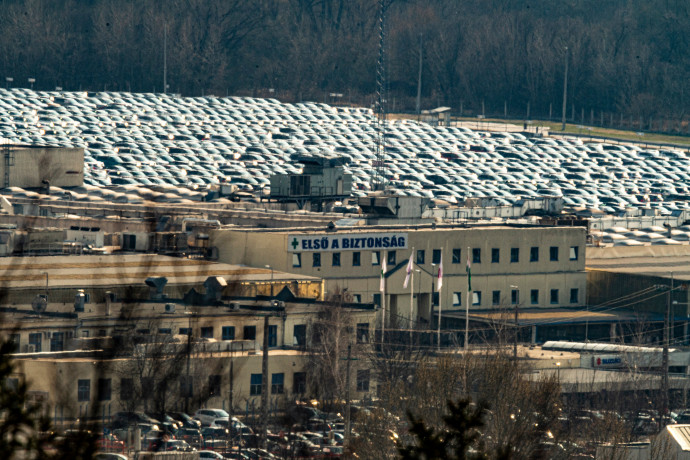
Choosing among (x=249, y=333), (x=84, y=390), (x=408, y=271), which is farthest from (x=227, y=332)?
(x=408, y=271)

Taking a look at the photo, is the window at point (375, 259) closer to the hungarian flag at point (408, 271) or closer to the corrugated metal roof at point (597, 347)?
the hungarian flag at point (408, 271)

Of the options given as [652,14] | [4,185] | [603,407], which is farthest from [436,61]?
[603,407]

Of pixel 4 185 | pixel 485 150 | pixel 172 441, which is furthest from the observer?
pixel 485 150

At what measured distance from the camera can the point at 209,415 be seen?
2403 centimetres

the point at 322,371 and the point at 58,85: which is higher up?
the point at 58,85

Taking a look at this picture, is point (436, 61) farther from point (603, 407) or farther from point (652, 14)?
point (603, 407)

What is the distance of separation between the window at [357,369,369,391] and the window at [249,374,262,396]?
5.26 feet

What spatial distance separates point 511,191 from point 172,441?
46.5 meters

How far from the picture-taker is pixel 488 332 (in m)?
31.5

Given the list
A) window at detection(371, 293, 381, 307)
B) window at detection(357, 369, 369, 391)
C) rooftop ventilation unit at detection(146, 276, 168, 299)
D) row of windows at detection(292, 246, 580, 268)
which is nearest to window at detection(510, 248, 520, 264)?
row of windows at detection(292, 246, 580, 268)

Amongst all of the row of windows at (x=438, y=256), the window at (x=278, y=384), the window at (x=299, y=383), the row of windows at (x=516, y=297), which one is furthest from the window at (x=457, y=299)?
the window at (x=278, y=384)

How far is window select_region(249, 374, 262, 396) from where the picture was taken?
25859 millimetres

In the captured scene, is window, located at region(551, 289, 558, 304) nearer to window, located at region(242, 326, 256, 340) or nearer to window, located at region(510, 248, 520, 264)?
window, located at region(510, 248, 520, 264)

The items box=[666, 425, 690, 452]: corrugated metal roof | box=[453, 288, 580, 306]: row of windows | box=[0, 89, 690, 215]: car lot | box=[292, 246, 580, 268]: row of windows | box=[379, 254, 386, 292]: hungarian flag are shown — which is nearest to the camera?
box=[666, 425, 690, 452]: corrugated metal roof
